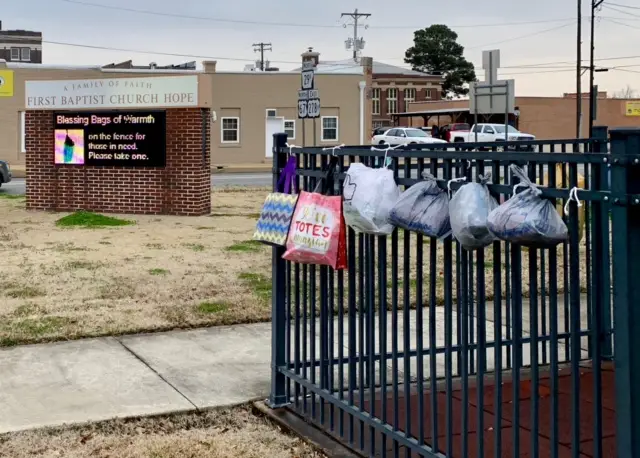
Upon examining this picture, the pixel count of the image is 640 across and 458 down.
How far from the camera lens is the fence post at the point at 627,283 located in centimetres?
290

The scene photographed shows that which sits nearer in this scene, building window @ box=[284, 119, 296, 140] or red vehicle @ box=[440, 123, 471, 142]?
building window @ box=[284, 119, 296, 140]

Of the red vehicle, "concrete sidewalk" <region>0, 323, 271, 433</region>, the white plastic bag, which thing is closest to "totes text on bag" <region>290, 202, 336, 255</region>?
the white plastic bag

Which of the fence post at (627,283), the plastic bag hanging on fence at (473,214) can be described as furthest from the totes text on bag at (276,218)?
the fence post at (627,283)

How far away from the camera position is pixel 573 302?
3.22m

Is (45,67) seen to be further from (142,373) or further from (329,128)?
(142,373)

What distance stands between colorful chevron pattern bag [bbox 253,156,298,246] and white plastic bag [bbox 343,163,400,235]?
0.73 meters

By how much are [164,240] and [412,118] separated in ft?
215

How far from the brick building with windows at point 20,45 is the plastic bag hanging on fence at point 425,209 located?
92.2m

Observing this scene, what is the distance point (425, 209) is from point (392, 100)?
91.7 m

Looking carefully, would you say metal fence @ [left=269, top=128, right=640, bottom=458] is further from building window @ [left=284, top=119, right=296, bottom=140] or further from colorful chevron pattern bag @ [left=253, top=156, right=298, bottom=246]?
building window @ [left=284, top=119, right=296, bottom=140]

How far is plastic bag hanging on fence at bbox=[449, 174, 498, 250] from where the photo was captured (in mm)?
3410

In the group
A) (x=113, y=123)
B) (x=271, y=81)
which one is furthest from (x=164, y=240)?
(x=271, y=81)

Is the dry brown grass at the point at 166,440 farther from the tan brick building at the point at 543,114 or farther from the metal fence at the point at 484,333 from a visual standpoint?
the tan brick building at the point at 543,114

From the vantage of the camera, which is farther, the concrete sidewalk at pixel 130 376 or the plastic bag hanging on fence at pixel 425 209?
the concrete sidewalk at pixel 130 376
